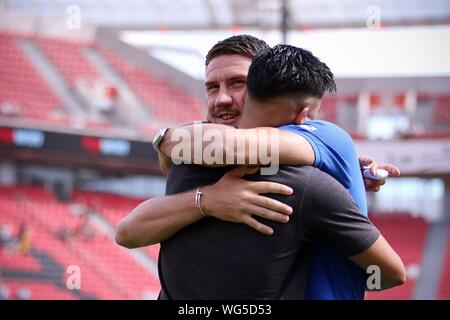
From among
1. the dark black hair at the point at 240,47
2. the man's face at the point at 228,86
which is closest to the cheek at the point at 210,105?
the man's face at the point at 228,86

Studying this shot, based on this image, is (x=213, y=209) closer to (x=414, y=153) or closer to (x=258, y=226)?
(x=258, y=226)

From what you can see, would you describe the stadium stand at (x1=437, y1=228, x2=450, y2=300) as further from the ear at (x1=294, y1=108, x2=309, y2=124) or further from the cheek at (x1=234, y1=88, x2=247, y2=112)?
the ear at (x1=294, y1=108, x2=309, y2=124)

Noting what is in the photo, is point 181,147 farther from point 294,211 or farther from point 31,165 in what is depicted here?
point 31,165

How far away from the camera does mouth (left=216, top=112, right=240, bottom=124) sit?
1.85 meters

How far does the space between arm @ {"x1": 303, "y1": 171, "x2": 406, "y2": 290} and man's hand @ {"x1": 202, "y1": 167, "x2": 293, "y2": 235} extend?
2.4 inches

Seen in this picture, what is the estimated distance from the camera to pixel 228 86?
73.2 inches

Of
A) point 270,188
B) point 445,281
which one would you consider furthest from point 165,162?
point 445,281

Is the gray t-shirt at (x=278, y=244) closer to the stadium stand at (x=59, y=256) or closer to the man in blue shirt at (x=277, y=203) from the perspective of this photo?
the man in blue shirt at (x=277, y=203)

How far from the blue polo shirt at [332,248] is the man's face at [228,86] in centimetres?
30

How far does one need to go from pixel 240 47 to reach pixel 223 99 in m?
0.15

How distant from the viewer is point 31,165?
12.3 meters

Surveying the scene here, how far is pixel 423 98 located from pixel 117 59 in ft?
20.5

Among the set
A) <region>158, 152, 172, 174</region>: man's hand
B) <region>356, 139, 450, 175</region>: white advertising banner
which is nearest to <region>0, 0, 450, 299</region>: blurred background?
<region>356, 139, 450, 175</region>: white advertising banner

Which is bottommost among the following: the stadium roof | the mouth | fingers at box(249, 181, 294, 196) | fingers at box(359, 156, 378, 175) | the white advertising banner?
the white advertising banner
